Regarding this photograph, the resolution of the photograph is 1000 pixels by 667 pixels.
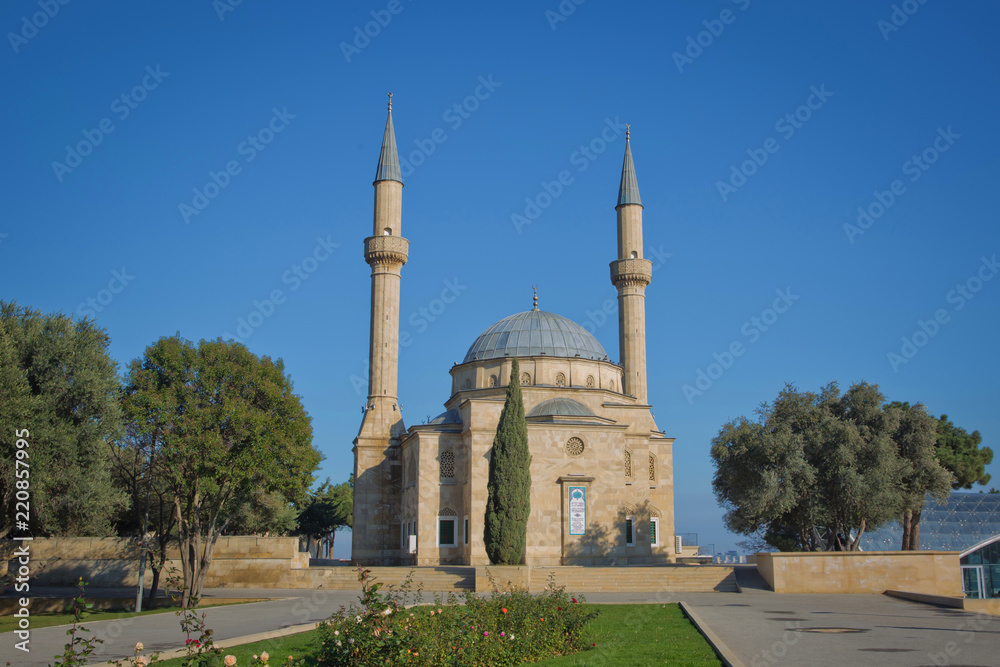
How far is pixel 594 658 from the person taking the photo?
977 centimetres

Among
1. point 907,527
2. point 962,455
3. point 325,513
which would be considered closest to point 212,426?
point 907,527

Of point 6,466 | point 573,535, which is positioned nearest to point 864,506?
point 573,535

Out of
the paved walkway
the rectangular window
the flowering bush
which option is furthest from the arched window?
the flowering bush

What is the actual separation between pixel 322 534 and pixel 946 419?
3633 centimetres

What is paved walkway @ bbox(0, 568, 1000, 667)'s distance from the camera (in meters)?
9.76

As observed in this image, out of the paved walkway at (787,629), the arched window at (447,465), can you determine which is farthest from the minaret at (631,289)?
the paved walkway at (787,629)

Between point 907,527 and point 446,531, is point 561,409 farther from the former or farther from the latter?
point 907,527

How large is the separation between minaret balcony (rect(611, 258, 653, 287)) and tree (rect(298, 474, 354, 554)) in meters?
19.8

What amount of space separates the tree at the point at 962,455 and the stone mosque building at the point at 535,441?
1351cm

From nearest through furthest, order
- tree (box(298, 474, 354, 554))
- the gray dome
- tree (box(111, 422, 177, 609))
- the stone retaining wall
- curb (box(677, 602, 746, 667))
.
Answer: curb (box(677, 602, 746, 667)), tree (box(111, 422, 177, 609)), the stone retaining wall, the gray dome, tree (box(298, 474, 354, 554))

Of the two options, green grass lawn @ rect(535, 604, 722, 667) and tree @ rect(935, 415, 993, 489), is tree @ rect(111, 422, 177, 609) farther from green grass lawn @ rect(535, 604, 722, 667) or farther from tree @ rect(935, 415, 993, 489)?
tree @ rect(935, 415, 993, 489)

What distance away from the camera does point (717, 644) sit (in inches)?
408

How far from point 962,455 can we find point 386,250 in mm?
29270

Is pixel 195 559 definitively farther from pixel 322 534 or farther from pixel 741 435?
pixel 322 534
